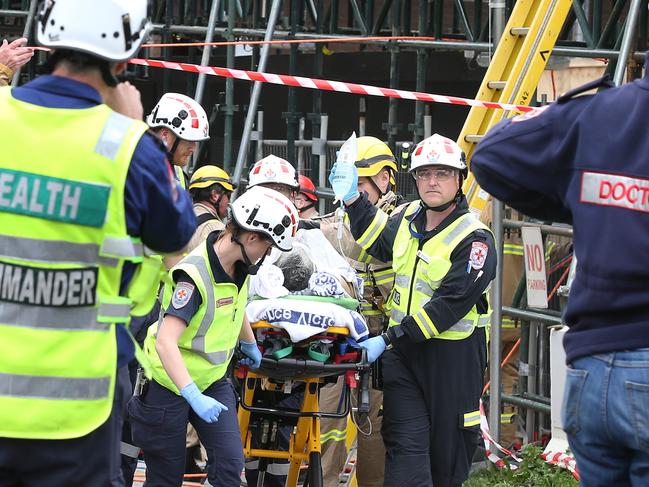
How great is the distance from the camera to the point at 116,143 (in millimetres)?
3467

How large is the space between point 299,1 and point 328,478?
16.2ft

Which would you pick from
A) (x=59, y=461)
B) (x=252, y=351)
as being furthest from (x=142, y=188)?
(x=252, y=351)

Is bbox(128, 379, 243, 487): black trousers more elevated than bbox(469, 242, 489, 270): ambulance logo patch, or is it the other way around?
bbox(469, 242, 489, 270): ambulance logo patch

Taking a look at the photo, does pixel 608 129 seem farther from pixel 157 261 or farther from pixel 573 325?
pixel 157 261

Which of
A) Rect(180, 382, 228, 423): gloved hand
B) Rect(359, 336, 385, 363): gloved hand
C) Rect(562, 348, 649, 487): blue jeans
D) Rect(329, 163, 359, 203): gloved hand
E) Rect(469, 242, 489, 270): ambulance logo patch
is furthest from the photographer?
Rect(329, 163, 359, 203): gloved hand

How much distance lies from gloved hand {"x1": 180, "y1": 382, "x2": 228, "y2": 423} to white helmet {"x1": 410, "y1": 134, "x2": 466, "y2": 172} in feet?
6.24

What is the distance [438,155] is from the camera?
6.84m

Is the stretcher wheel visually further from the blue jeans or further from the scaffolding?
the blue jeans

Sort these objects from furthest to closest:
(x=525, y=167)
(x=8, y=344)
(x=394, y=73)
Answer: (x=394, y=73)
(x=525, y=167)
(x=8, y=344)

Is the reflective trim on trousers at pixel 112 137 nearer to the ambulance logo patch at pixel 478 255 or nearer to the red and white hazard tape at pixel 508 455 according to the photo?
the ambulance logo patch at pixel 478 255

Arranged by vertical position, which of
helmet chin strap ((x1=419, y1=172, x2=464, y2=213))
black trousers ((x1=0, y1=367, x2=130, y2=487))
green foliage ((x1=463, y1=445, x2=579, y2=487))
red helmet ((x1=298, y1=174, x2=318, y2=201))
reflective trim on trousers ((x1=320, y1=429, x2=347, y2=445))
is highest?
red helmet ((x1=298, y1=174, x2=318, y2=201))

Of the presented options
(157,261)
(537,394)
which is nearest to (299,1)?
(537,394)

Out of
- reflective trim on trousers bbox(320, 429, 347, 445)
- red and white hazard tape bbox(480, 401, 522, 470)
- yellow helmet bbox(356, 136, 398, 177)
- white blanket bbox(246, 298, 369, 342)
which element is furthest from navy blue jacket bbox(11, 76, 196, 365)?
red and white hazard tape bbox(480, 401, 522, 470)

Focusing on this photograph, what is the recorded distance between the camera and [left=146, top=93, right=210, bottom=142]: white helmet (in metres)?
7.26
